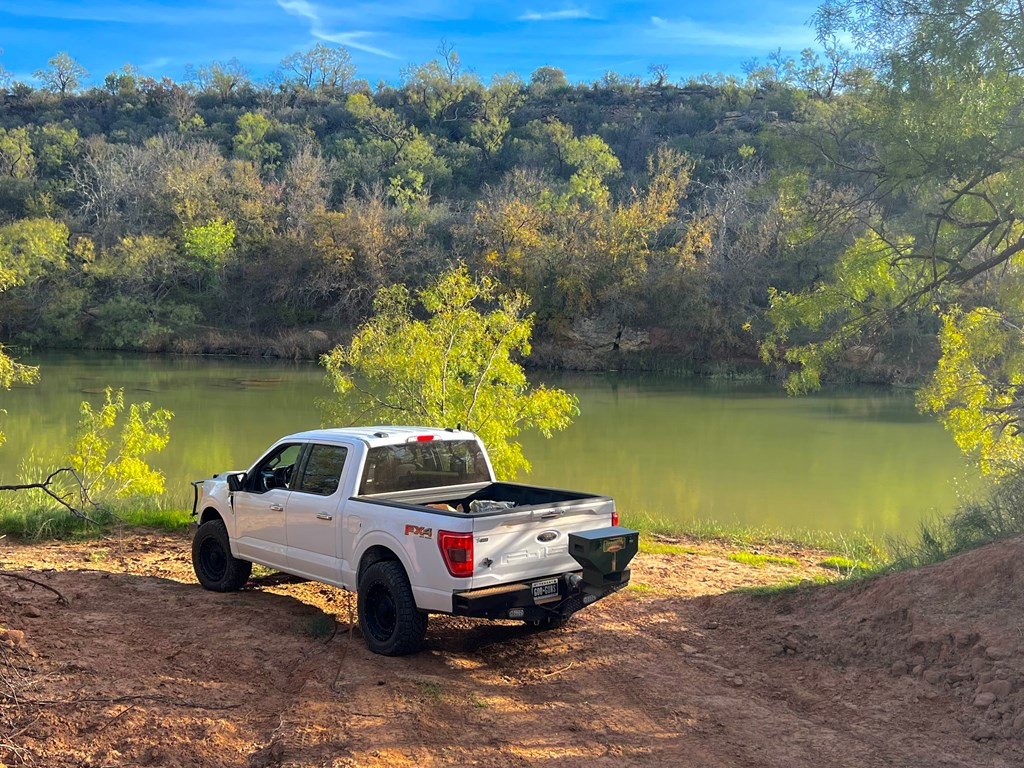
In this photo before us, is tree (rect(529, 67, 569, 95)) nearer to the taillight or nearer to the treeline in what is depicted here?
the treeline

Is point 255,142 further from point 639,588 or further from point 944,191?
point 639,588

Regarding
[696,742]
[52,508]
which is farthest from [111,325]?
[696,742]

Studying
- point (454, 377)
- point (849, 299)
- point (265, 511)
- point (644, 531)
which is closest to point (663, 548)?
point (644, 531)

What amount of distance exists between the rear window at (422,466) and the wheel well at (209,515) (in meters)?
2.37

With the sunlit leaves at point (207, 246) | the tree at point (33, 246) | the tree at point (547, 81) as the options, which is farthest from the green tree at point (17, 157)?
the tree at point (547, 81)

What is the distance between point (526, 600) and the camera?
21.5ft

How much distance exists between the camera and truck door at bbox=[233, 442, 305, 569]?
25.9 feet

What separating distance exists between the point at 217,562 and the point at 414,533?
11.4 ft

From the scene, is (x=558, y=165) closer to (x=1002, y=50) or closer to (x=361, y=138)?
(x=361, y=138)

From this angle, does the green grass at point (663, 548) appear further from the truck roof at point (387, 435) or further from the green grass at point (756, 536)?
the truck roof at point (387, 435)

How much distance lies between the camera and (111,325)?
59.4 m

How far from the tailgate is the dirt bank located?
0.74 metres

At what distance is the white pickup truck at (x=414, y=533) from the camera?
6395 millimetres

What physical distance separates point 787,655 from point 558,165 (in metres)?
105
